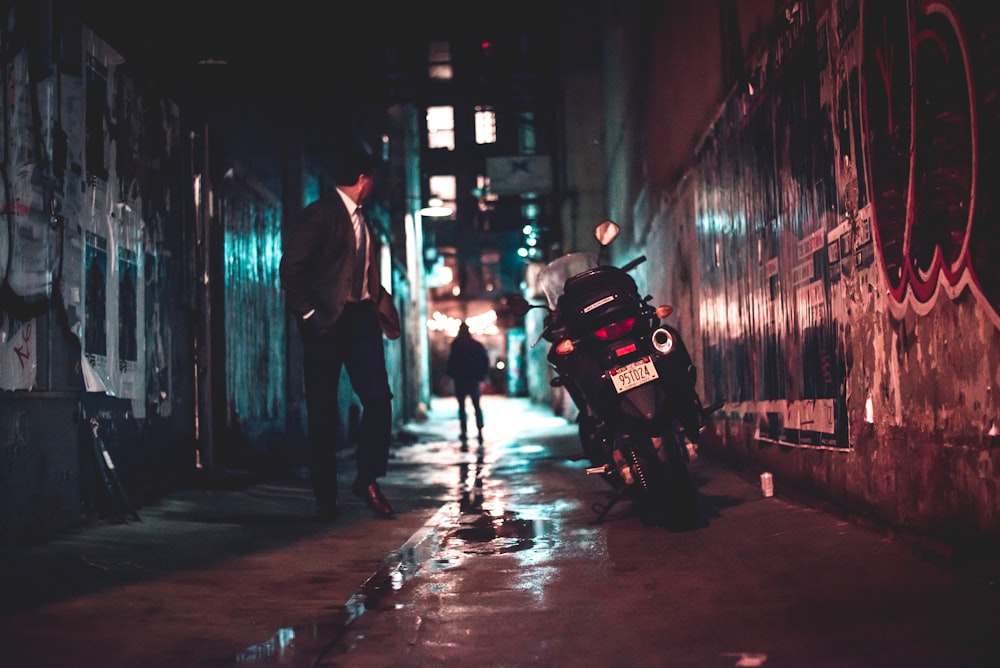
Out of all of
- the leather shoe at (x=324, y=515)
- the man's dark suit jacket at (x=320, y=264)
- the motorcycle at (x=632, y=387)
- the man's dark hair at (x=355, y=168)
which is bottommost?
the leather shoe at (x=324, y=515)

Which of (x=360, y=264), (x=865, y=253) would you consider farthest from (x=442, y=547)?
(x=865, y=253)

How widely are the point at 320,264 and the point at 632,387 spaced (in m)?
1.99

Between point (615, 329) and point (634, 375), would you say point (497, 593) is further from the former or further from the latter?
point (615, 329)

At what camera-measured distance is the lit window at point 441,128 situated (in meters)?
55.7

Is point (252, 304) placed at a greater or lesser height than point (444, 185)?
lesser

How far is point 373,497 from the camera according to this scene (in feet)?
21.7

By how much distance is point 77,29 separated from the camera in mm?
6008

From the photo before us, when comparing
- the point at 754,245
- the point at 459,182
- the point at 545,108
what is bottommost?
the point at 754,245

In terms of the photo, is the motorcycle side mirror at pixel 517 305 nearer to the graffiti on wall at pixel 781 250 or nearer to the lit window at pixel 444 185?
the graffiti on wall at pixel 781 250

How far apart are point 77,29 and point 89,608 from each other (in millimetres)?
3499

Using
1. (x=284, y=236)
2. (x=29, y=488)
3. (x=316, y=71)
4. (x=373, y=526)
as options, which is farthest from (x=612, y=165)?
(x=29, y=488)

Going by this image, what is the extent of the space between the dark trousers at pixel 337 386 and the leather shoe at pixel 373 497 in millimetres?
56

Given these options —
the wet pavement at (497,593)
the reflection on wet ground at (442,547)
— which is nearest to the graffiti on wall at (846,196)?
the wet pavement at (497,593)

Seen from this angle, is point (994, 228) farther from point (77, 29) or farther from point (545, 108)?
point (545, 108)
